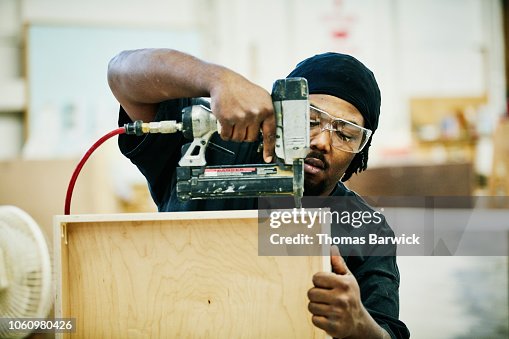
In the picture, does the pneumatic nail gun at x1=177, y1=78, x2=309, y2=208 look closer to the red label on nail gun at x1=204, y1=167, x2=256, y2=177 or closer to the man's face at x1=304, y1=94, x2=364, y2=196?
the red label on nail gun at x1=204, y1=167, x2=256, y2=177

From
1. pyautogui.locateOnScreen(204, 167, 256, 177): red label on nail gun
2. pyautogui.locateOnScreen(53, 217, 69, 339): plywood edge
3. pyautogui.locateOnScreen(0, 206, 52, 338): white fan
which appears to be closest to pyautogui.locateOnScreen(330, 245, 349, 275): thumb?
pyautogui.locateOnScreen(204, 167, 256, 177): red label on nail gun

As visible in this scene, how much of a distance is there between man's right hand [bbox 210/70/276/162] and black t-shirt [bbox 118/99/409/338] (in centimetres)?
22

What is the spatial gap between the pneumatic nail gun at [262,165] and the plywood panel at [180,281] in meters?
0.07

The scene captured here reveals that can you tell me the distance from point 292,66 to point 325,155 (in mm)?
4385

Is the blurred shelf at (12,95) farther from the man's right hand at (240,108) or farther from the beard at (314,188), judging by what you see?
the man's right hand at (240,108)

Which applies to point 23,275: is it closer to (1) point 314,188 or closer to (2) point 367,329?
(1) point 314,188

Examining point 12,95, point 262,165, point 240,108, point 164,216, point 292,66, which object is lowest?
point 164,216

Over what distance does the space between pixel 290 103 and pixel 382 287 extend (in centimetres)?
51

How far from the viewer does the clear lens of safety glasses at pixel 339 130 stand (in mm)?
1435

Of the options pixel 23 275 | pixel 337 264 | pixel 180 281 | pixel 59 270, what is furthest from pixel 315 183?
pixel 23 275

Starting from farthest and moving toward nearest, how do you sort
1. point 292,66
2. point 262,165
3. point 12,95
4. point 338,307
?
point 292,66 → point 12,95 → point 262,165 → point 338,307

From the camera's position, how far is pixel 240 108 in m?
1.08

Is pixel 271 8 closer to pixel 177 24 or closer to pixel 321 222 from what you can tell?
pixel 177 24

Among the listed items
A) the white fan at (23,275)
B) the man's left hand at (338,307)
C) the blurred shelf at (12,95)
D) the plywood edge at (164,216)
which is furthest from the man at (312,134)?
the blurred shelf at (12,95)
